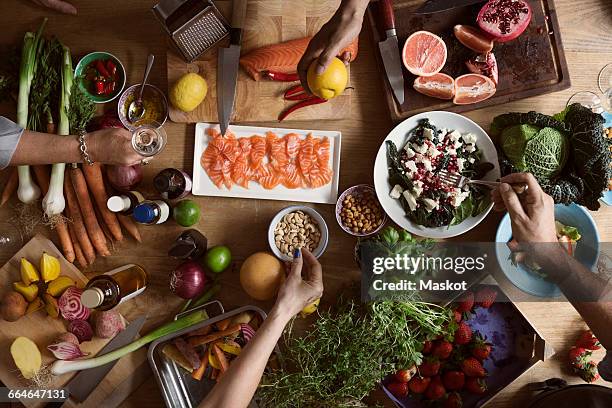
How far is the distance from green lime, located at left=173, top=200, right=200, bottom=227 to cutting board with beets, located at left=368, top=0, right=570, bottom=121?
0.77m

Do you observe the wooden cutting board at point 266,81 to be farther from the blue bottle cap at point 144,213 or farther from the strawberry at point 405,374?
the strawberry at point 405,374

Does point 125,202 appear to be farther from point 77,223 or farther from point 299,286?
point 299,286

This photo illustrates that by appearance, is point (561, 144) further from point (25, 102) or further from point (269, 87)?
point (25, 102)

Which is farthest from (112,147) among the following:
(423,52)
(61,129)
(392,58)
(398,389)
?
(398,389)

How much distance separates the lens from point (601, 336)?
66.5 inches

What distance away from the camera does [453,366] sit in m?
1.83

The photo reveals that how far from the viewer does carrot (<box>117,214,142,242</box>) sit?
193 cm

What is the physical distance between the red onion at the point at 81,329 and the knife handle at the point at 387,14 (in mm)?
1449

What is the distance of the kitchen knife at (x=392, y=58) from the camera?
1872 mm

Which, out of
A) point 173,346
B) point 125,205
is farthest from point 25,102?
point 173,346

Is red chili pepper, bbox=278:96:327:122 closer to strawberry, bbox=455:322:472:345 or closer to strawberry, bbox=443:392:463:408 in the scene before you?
strawberry, bbox=455:322:472:345

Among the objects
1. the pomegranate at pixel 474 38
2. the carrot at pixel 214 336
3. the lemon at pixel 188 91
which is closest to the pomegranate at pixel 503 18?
the pomegranate at pixel 474 38

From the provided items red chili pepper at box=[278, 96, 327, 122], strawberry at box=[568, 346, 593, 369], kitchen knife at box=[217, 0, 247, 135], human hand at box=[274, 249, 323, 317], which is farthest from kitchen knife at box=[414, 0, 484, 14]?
strawberry at box=[568, 346, 593, 369]

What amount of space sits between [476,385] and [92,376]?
129 cm
